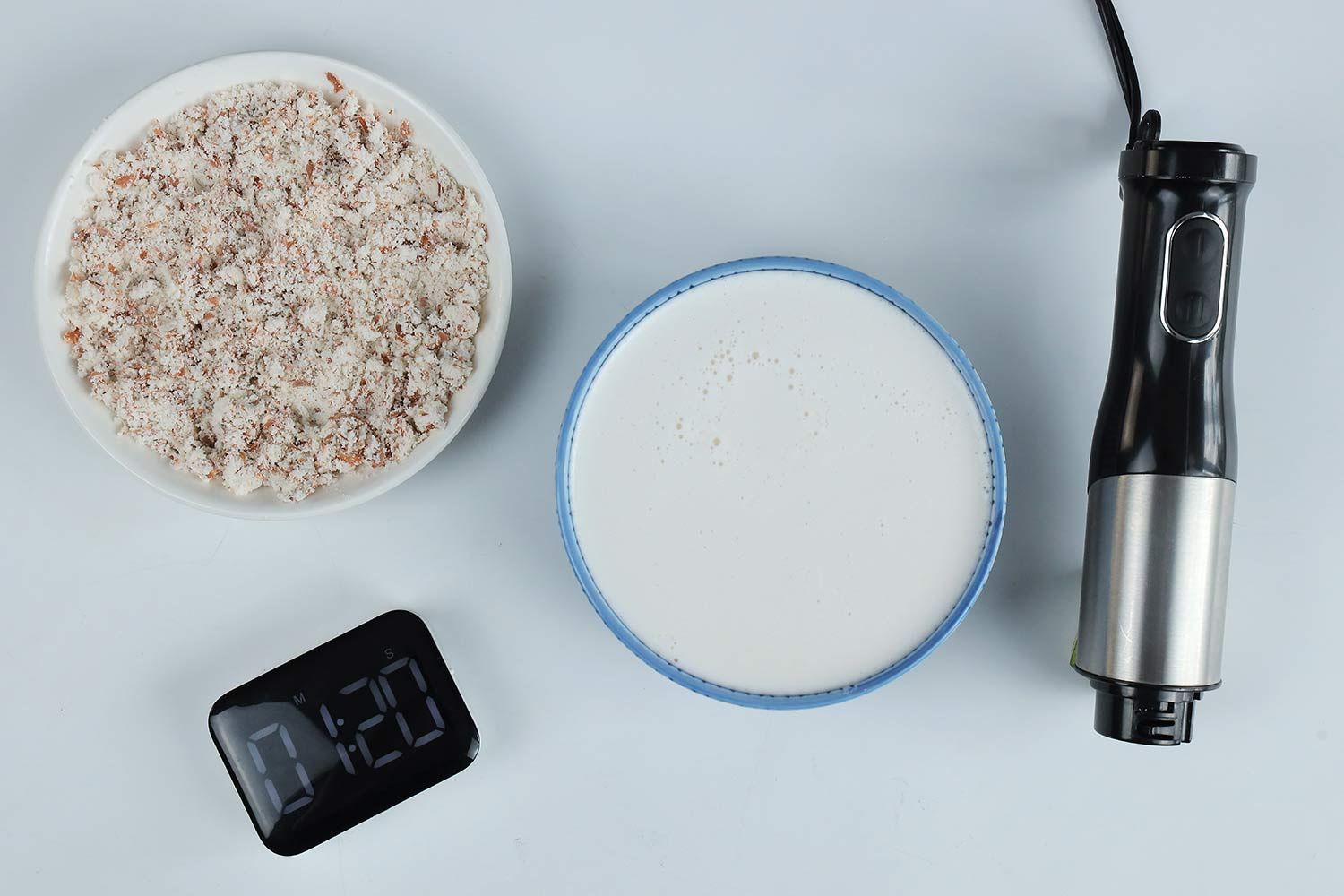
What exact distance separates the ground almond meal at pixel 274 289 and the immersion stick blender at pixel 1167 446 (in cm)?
40

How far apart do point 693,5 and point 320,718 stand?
55 centimetres

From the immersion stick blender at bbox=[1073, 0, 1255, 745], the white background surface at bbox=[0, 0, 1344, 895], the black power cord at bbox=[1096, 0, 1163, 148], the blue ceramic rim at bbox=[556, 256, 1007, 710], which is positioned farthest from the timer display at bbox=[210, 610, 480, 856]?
the black power cord at bbox=[1096, 0, 1163, 148]

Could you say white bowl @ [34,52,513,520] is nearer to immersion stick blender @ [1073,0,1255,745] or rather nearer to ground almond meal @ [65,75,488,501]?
ground almond meal @ [65,75,488,501]

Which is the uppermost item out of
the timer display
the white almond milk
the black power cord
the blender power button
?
the black power cord

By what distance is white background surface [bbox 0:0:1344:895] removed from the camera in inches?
28.9

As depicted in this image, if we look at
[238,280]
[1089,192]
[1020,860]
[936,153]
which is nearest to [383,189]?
[238,280]

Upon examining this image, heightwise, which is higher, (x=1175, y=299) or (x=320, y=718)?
(x=1175, y=299)

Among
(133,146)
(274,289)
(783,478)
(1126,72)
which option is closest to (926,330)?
(783,478)

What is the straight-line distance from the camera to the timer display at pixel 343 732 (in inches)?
27.7

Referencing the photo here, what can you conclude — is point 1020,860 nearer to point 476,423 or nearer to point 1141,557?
point 1141,557

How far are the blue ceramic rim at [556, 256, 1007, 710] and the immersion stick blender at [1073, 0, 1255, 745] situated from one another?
0.09 m

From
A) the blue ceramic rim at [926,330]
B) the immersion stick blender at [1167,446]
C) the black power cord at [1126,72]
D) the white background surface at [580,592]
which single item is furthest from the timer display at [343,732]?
the black power cord at [1126,72]

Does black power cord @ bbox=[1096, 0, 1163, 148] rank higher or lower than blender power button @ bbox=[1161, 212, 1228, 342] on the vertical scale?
higher

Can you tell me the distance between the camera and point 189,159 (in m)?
0.67
